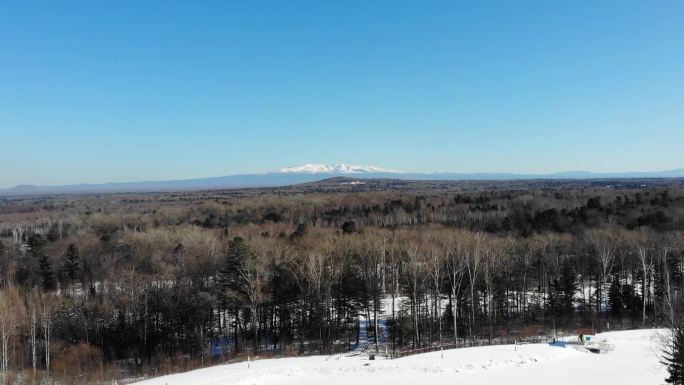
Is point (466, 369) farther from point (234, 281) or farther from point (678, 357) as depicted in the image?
point (234, 281)

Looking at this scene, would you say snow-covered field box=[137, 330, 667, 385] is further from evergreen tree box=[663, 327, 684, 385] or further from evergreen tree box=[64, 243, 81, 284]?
evergreen tree box=[64, 243, 81, 284]

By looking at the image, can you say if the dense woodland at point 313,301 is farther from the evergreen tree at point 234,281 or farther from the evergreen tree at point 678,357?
the evergreen tree at point 678,357

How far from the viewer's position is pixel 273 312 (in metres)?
47.0

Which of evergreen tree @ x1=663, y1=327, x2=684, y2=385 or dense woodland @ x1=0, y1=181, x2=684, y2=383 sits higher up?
evergreen tree @ x1=663, y1=327, x2=684, y2=385

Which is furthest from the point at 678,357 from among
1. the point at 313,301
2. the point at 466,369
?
the point at 313,301

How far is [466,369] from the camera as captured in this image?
3111 cm

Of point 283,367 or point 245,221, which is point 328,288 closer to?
point 283,367

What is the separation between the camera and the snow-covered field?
95.5 feet

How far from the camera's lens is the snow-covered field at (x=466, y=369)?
29.1 m

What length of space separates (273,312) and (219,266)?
15359mm

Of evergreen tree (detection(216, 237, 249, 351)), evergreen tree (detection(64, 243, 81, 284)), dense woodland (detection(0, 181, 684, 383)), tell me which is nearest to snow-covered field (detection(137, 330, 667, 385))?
dense woodland (detection(0, 181, 684, 383))

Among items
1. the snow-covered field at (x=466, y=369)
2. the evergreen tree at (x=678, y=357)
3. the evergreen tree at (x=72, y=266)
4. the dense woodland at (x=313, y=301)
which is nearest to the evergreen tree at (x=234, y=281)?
the dense woodland at (x=313, y=301)

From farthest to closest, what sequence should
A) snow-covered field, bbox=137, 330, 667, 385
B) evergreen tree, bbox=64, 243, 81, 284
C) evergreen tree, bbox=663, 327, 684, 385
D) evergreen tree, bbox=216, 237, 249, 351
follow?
evergreen tree, bbox=64, 243, 81, 284 → evergreen tree, bbox=216, 237, 249, 351 → snow-covered field, bbox=137, 330, 667, 385 → evergreen tree, bbox=663, 327, 684, 385

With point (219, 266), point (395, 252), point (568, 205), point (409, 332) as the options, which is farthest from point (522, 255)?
point (568, 205)
